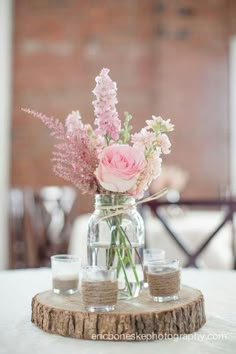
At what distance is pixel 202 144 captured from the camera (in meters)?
4.41

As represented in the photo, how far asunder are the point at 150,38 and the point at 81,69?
0.68 metres

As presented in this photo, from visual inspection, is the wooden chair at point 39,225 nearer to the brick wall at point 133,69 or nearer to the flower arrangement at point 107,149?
the brick wall at point 133,69

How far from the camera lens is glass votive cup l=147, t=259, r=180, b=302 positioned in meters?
0.96

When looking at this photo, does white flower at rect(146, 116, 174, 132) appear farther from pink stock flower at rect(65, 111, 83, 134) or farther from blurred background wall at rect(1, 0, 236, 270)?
blurred background wall at rect(1, 0, 236, 270)

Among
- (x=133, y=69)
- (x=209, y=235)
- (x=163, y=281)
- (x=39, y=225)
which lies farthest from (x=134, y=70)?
(x=163, y=281)

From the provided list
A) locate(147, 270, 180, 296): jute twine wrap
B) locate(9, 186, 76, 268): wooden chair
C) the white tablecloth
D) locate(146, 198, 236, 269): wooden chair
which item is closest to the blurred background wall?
locate(9, 186, 76, 268): wooden chair

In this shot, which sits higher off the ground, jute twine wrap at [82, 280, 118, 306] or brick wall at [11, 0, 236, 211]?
brick wall at [11, 0, 236, 211]

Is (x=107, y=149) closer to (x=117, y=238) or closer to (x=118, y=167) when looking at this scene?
(x=118, y=167)

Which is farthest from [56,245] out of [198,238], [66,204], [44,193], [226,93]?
[226,93]

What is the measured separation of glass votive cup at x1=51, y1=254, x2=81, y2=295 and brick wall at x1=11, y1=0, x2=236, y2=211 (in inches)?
132

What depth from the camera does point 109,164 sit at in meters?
0.93

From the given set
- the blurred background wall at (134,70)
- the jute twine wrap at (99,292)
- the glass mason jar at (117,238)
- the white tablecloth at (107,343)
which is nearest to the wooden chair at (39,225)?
the blurred background wall at (134,70)

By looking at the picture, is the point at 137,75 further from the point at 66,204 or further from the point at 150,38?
the point at 66,204

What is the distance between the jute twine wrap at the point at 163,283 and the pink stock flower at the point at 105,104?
30cm
